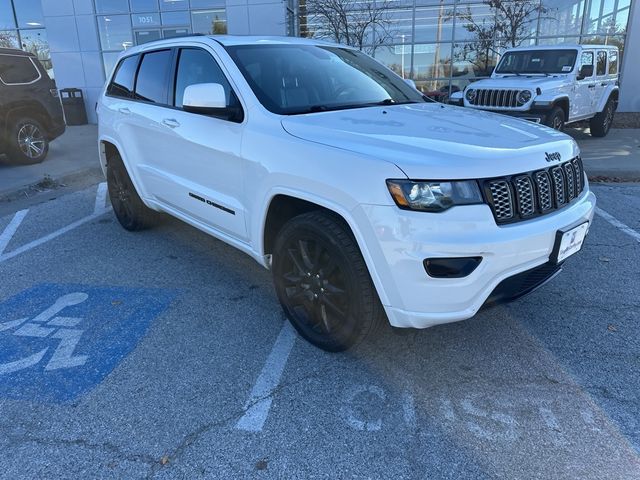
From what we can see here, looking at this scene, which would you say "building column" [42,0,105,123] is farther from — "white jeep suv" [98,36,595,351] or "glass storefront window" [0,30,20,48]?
"white jeep suv" [98,36,595,351]

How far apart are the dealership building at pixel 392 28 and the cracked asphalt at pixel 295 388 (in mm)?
12714

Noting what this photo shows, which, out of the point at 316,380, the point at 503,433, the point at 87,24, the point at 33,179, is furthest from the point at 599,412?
the point at 87,24

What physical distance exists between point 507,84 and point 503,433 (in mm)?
9007

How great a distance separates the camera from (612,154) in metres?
9.52

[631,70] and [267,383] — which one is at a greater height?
[631,70]

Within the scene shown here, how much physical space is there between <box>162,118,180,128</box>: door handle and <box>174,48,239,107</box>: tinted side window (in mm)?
141

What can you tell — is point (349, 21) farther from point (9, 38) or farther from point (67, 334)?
point (67, 334)

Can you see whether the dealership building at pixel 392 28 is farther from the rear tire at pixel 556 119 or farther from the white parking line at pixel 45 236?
the white parking line at pixel 45 236

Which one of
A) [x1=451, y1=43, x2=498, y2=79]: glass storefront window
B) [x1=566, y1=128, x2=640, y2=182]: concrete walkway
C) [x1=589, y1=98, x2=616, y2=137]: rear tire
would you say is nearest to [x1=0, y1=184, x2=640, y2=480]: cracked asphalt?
[x1=566, y1=128, x2=640, y2=182]: concrete walkway

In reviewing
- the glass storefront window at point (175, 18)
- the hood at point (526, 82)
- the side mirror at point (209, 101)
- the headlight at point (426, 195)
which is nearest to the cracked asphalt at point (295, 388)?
the headlight at point (426, 195)

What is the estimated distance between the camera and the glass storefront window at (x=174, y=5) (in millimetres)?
15492

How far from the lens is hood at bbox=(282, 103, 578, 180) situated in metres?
2.46

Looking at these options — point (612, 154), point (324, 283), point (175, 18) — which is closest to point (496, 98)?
point (612, 154)

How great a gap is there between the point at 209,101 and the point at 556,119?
865cm
